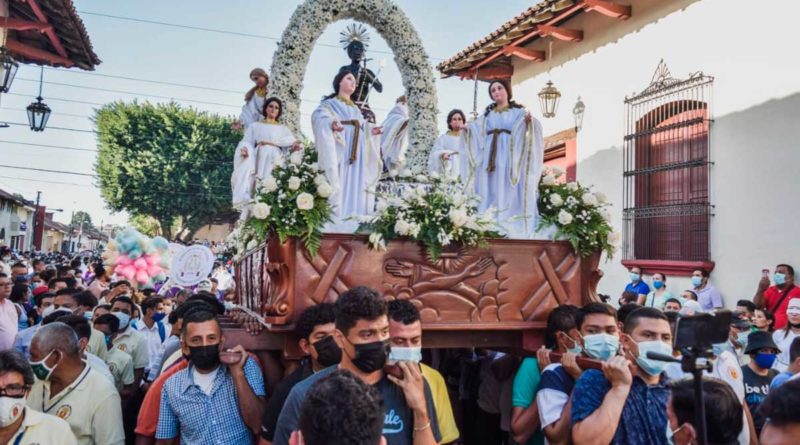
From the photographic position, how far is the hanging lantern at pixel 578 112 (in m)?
12.6

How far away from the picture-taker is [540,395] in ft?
11.5

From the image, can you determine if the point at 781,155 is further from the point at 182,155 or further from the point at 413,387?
the point at 182,155

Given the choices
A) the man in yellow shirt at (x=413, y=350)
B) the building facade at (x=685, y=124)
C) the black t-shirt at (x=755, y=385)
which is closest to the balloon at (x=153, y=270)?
the building facade at (x=685, y=124)

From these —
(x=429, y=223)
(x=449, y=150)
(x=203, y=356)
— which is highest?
(x=449, y=150)

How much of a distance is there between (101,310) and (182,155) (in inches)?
1064

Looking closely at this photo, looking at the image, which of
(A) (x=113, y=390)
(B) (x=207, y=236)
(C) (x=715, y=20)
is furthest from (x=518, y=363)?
(B) (x=207, y=236)

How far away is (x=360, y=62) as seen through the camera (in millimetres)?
8070

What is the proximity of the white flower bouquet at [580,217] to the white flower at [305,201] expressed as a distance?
6.16 feet

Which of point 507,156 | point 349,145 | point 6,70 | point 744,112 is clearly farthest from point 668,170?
point 6,70

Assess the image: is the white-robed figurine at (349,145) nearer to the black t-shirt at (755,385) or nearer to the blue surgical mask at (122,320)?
the blue surgical mask at (122,320)

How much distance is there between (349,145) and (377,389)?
316 centimetres

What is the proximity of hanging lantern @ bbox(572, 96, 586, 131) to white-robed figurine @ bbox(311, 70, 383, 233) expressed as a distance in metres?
8.06

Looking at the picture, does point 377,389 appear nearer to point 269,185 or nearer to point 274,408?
point 274,408

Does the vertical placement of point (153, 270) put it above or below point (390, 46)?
below
